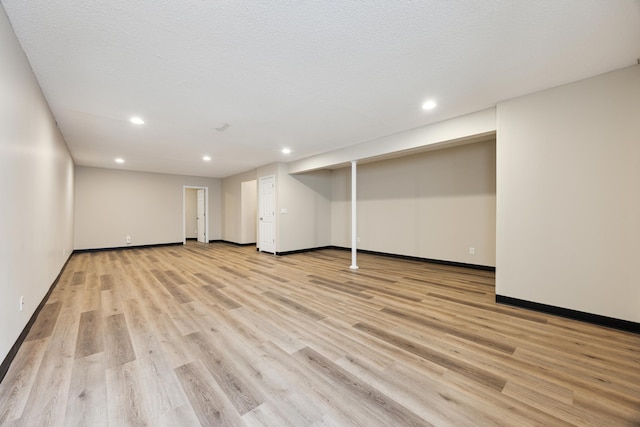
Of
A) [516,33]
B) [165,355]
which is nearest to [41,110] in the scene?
[165,355]

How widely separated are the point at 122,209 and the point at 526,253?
31.1 ft

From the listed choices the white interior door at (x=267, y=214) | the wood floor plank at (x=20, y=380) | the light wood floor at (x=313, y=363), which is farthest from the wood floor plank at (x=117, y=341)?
the white interior door at (x=267, y=214)

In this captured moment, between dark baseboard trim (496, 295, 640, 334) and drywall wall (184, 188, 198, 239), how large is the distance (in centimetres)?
1009

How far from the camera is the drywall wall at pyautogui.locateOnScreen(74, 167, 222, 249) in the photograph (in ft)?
23.0

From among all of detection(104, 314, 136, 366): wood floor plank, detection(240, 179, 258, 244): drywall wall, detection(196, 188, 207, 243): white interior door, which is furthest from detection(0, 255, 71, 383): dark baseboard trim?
detection(196, 188, 207, 243): white interior door

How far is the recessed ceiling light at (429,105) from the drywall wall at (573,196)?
78 cm

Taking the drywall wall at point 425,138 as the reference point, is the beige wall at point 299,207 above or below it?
below

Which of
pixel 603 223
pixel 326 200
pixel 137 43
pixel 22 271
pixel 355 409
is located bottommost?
pixel 355 409

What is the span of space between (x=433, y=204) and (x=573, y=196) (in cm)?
274

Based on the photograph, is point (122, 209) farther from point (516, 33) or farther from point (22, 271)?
point (516, 33)

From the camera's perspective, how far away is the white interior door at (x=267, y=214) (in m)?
6.77

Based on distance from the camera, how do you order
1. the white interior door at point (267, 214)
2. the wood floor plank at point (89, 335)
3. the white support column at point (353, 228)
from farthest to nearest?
the white interior door at point (267, 214) → the white support column at point (353, 228) → the wood floor plank at point (89, 335)

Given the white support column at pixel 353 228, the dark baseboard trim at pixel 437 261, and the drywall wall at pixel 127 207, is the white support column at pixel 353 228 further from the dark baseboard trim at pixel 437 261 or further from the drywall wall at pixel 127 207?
the drywall wall at pixel 127 207

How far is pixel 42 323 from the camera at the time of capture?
8.27 feet
